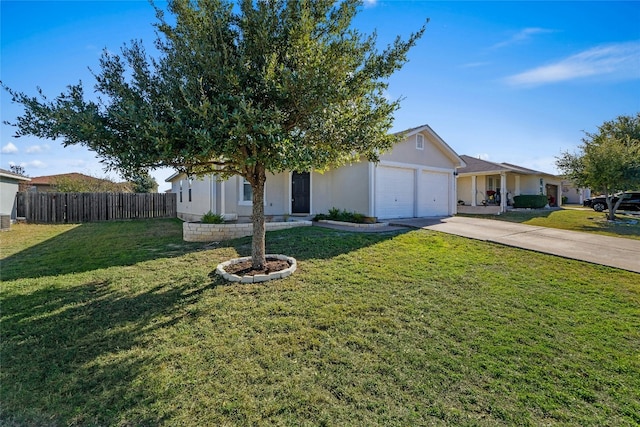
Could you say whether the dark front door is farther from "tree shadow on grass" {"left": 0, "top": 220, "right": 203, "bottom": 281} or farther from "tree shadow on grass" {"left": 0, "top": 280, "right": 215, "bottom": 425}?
"tree shadow on grass" {"left": 0, "top": 280, "right": 215, "bottom": 425}

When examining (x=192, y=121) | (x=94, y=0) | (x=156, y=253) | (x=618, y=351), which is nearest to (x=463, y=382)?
(x=618, y=351)

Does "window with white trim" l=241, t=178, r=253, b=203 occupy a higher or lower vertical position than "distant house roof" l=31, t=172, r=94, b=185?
lower

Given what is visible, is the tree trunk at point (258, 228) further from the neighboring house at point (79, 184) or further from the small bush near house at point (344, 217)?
the neighboring house at point (79, 184)

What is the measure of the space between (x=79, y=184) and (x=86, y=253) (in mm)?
19866

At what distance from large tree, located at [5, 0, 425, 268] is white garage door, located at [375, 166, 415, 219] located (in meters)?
7.79

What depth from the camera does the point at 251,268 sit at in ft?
20.9

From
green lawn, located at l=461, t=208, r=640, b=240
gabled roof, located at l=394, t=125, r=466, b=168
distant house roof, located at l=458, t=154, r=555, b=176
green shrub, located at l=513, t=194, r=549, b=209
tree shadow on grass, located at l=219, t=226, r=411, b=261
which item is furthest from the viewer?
green shrub, located at l=513, t=194, r=549, b=209

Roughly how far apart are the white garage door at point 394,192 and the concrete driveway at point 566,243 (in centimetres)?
248

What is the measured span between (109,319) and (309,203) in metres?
10.7

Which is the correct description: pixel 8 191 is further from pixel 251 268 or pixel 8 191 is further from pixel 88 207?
pixel 251 268

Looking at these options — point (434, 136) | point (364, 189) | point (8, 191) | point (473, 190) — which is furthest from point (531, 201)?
point (8, 191)

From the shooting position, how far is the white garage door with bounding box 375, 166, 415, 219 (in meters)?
13.4

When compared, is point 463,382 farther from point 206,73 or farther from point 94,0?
point 94,0

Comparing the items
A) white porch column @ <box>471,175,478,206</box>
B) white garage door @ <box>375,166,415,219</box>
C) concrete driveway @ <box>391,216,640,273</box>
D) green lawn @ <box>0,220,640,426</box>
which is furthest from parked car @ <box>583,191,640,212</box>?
green lawn @ <box>0,220,640,426</box>
